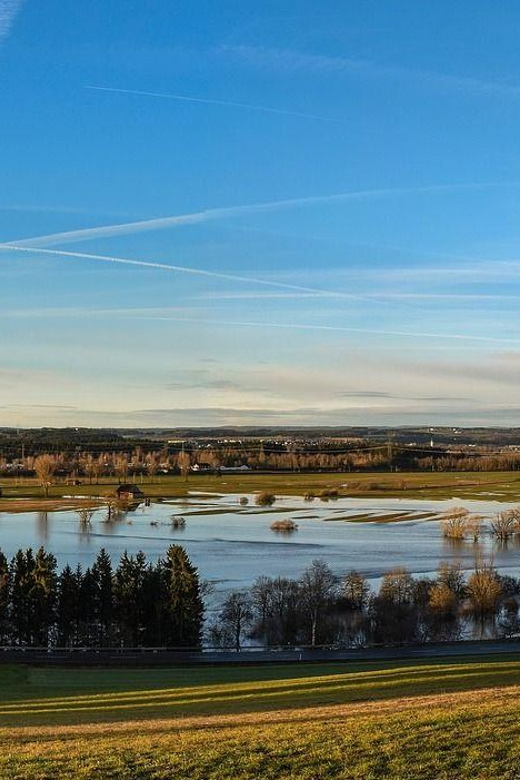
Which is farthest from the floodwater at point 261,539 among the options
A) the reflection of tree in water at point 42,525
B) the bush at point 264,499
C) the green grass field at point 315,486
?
the green grass field at point 315,486

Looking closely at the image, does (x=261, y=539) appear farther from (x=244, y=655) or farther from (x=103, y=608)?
(x=244, y=655)

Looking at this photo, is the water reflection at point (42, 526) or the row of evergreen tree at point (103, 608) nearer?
the row of evergreen tree at point (103, 608)

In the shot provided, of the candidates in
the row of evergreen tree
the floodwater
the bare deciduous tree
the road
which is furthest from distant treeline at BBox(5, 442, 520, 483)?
the road

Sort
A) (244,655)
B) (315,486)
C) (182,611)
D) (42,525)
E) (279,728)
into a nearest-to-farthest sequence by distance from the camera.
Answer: (279,728)
(244,655)
(182,611)
(42,525)
(315,486)

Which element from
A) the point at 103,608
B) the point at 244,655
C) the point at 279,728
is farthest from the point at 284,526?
the point at 279,728

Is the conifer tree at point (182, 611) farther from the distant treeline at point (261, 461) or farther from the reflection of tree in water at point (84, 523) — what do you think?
the distant treeline at point (261, 461)

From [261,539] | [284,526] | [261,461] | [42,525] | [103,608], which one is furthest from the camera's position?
[261,461]

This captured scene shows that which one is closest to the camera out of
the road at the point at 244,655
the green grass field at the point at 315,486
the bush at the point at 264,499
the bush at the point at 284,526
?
the road at the point at 244,655
